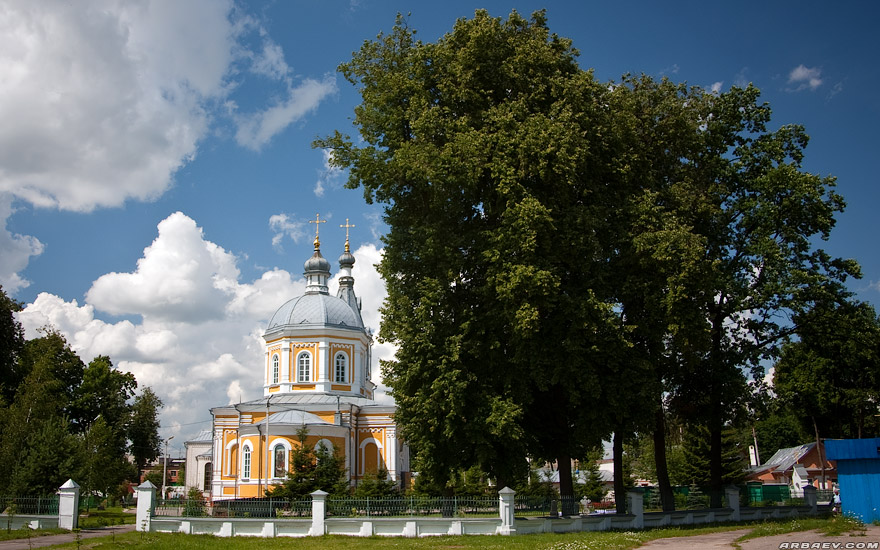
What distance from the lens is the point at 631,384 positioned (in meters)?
18.6

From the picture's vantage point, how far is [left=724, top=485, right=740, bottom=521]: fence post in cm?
2138

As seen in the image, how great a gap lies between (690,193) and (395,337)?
939 cm

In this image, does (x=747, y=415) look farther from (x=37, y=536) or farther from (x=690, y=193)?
(x=37, y=536)

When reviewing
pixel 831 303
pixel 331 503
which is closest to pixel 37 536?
pixel 331 503

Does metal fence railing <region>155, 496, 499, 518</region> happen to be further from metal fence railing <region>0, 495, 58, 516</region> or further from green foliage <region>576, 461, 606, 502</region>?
green foliage <region>576, 461, 606, 502</region>

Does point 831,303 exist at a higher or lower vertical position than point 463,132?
lower

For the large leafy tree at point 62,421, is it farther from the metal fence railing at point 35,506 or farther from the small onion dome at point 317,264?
the small onion dome at point 317,264

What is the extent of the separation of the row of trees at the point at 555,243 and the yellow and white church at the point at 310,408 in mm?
16038

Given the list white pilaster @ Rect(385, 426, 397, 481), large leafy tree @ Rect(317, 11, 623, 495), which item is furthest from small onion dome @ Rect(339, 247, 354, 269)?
large leafy tree @ Rect(317, 11, 623, 495)

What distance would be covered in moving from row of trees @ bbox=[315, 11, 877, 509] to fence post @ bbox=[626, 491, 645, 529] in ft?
5.33

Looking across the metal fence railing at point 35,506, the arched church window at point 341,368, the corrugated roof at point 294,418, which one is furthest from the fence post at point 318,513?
the arched church window at point 341,368

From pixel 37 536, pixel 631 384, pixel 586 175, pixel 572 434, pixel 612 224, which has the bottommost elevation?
pixel 37 536

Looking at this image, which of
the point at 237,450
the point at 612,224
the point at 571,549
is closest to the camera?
the point at 571,549

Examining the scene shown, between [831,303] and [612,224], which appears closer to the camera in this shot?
[612,224]
